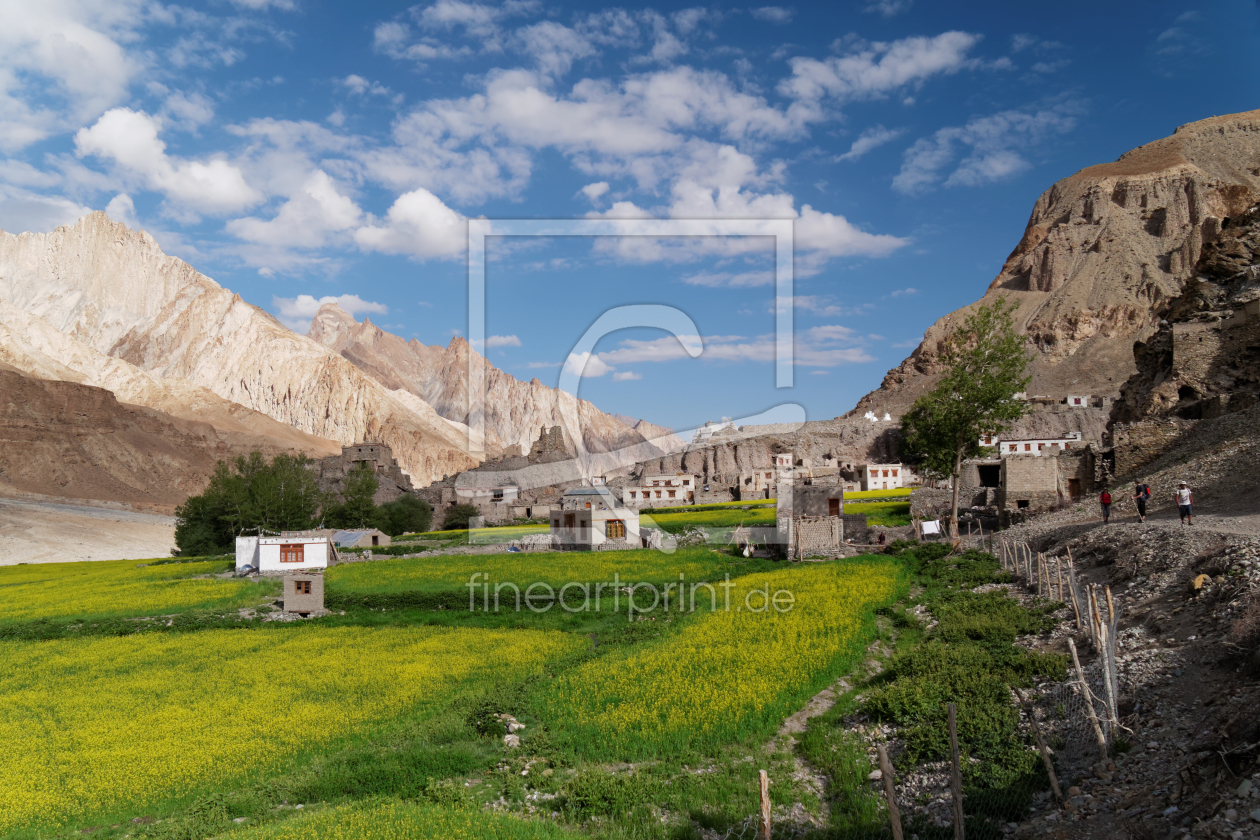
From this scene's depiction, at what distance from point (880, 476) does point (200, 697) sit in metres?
81.4

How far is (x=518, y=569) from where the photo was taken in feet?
134

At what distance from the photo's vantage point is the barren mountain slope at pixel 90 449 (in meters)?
114

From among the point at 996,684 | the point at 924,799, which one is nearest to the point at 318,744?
the point at 924,799

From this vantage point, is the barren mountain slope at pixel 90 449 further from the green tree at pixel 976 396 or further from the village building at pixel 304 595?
the green tree at pixel 976 396

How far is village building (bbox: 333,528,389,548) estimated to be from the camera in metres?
55.5

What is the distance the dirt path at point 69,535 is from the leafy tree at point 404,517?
25.6 meters

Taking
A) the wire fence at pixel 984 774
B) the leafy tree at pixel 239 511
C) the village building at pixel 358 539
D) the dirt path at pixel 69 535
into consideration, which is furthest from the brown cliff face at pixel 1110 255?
the dirt path at pixel 69 535

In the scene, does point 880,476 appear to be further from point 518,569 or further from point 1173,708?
point 1173,708

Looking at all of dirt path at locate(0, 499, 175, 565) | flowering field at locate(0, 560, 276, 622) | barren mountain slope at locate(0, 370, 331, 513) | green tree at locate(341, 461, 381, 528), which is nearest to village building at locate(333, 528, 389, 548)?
flowering field at locate(0, 560, 276, 622)

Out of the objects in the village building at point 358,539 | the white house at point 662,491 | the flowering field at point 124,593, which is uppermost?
the white house at point 662,491

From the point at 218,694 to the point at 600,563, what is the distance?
82.2 feet

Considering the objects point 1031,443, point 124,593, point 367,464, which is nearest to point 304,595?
Answer: point 124,593

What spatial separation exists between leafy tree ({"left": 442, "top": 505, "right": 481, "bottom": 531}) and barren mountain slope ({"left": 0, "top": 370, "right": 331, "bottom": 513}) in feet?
201

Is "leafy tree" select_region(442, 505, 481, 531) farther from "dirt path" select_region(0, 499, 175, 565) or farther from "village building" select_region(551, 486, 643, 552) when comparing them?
"village building" select_region(551, 486, 643, 552)
